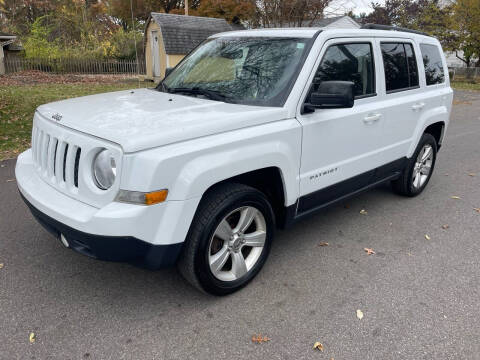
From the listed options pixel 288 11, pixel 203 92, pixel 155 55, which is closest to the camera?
pixel 203 92

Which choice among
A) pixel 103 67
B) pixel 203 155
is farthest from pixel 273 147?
pixel 103 67

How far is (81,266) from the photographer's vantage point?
3426mm

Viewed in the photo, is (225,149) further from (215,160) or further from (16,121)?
(16,121)

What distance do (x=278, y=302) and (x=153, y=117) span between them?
160 cm

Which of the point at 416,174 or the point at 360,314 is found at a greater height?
the point at 416,174

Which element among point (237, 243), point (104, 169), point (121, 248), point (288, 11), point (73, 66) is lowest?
point (73, 66)

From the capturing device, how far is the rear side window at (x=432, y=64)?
479 cm

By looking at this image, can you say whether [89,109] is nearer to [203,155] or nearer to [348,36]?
[203,155]

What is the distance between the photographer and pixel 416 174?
5.17 metres

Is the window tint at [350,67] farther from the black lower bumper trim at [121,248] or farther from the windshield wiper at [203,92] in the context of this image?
the black lower bumper trim at [121,248]

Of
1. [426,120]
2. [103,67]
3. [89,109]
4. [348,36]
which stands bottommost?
[103,67]

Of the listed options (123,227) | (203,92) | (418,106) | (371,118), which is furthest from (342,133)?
(123,227)

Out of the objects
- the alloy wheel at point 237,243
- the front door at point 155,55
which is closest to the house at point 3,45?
the front door at point 155,55

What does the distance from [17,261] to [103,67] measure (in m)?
22.5
